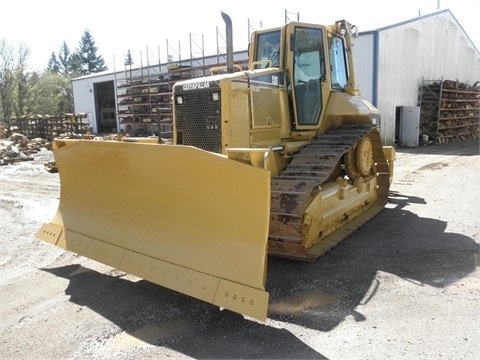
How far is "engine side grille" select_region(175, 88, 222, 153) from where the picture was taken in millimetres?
4969

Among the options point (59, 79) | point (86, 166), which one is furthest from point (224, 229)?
point (59, 79)

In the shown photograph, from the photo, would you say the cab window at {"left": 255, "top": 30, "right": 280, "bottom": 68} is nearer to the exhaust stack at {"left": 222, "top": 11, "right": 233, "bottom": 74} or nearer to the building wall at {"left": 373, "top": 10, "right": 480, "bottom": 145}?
the exhaust stack at {"left": 222, "top": 11, "right": 233, "bottom": 74}

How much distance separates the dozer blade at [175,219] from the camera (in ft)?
11.1

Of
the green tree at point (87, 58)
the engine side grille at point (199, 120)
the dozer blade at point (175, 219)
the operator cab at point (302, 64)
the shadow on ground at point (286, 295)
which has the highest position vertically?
the green tree at point (87, 58)

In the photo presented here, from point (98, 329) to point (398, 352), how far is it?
2.35 m

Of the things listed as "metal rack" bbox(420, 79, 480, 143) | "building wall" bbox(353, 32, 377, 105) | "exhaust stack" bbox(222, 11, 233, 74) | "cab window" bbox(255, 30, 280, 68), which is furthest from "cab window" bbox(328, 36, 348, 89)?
"metal rack" bbox(420, 79, 480, 143)

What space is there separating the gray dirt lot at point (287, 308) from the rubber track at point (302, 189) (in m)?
0.21

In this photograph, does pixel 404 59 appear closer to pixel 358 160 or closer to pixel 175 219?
pixel 358 160

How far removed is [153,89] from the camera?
24.1 metres

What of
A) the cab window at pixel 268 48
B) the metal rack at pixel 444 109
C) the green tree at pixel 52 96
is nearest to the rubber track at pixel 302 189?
the cab window at pixel 268 48

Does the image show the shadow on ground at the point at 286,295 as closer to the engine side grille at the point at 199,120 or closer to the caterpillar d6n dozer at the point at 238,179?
the caterpillar d6n dozer at the point at 238,179

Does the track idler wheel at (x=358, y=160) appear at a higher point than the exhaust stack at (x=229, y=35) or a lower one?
lower

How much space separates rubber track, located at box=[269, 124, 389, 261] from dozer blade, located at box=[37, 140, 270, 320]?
0.93m

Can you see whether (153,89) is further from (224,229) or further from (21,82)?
(224,229)
